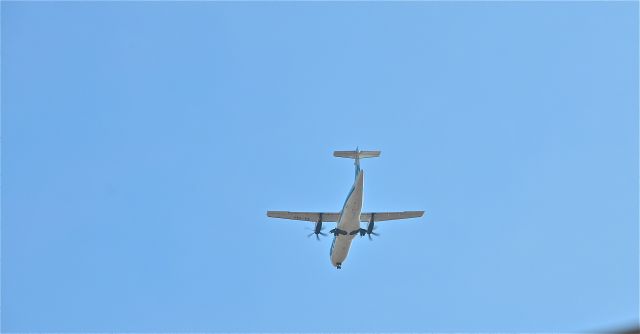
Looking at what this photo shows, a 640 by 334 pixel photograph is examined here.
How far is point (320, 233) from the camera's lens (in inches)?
2800

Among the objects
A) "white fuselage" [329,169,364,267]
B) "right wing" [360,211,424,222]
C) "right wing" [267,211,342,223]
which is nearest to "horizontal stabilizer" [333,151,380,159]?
"white fuselage" [329,169,364,267]

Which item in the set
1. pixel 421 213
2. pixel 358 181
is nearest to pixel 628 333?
pixel 358 181

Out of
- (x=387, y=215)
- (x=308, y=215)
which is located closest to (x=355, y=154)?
(x=308, y=215)

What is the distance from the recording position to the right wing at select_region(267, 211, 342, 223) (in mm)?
73625

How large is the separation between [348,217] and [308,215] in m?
9.11

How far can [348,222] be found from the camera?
66312mm

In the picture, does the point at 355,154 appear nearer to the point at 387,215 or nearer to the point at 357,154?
the point at 357,154

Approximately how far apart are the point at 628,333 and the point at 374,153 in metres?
56.8

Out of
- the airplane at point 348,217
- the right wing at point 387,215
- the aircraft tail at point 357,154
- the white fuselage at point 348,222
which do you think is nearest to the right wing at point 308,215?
the airplane at point 348,217

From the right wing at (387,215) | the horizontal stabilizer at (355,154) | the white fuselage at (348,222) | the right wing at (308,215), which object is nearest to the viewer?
the white fuselage at (348,222)

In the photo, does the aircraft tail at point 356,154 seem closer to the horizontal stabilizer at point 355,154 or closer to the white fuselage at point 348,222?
the horizontal stabilizer at point 355,154

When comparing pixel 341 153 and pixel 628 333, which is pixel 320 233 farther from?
pixel 628 333

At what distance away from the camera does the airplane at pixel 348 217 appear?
63.8 m

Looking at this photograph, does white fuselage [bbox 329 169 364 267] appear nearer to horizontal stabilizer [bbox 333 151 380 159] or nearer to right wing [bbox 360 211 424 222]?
horizontal stabilizer [bbox 333 151 380 159]
